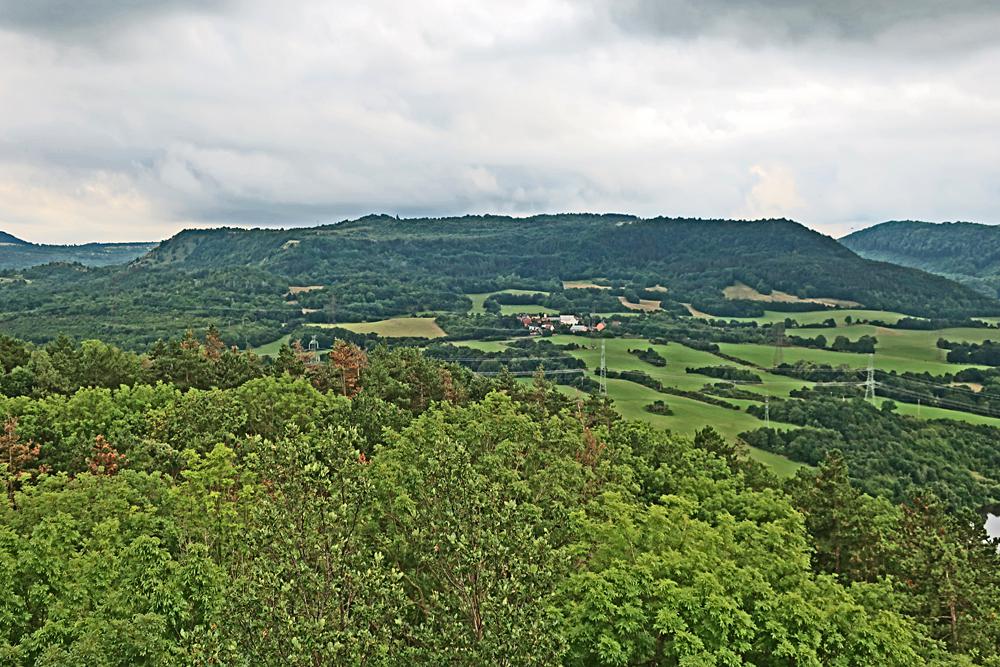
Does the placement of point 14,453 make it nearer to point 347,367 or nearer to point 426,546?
point 426,546

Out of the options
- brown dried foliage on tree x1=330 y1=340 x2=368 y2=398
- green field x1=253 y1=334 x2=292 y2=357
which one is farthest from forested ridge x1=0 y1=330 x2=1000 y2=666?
green field x1=253 y1=334 x2=292 y2=357

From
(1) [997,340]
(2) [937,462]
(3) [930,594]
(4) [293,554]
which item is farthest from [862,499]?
(1) [997,340]

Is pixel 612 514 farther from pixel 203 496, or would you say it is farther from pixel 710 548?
pixel 203 496

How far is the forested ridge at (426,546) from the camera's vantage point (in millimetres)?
17359

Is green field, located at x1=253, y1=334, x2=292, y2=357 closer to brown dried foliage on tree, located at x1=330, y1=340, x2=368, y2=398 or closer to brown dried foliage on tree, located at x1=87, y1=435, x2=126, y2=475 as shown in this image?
brown dried foliage on tree, located at x1=330, y1=340, x2=368, y2=398

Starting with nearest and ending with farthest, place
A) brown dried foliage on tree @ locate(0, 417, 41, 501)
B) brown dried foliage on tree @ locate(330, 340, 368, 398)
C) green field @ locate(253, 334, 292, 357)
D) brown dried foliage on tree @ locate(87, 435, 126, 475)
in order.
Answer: brown dried foliage on tree @ locate(0, 417, 41, 501) < brown dried foliage on tree @ locate(87, 435, 126, 475) < brown dried foliage on tree @ locate(330, 340, 368, 398) < green field @ locate(253, 334, 292, 357)

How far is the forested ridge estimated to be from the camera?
17359 mm

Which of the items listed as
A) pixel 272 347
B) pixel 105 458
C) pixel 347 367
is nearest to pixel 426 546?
pixel 105 458

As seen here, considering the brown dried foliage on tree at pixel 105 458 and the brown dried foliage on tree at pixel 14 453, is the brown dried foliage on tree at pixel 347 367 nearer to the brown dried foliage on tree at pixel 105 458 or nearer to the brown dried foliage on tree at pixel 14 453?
the brown dried foliage on tree at pixel 105 458

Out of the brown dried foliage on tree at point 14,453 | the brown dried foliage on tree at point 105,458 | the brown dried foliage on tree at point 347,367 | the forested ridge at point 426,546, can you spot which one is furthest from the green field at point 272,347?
the brown dried foliage on tree at point 14,453

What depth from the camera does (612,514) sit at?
116 feet

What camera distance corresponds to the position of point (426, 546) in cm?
2066

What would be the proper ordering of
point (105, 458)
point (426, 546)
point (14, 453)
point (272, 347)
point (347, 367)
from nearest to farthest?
point (426, 546) → point (14, 453) → point (105, 458) → point (347, 367) → point (272, 347)

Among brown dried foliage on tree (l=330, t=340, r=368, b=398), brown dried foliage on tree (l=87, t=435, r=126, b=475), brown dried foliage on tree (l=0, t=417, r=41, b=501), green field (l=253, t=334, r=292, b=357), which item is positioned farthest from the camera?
green field (l=253, t=334, r=292, b=357)
